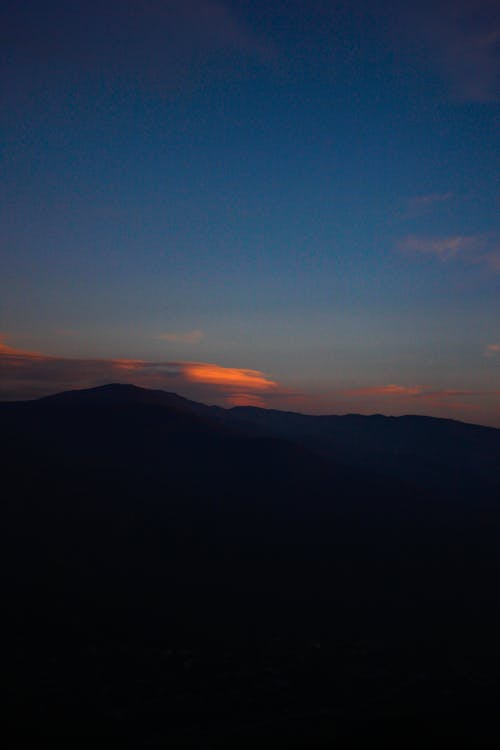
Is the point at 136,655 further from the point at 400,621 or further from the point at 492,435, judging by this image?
the point at 492,435

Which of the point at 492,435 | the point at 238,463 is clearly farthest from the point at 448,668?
the point at 492,435

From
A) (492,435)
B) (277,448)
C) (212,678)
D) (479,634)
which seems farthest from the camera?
(492,435)

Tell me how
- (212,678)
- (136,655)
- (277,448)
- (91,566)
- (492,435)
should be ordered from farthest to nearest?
(492,435), (277,448), (91,566), (136,655), (212,678)

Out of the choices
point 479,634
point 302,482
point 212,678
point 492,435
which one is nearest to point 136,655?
point 212,678

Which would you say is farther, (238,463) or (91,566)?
(238,463)

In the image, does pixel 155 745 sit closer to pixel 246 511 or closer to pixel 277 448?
pixel 246 511

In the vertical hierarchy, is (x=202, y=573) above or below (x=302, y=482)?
below
